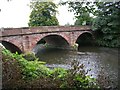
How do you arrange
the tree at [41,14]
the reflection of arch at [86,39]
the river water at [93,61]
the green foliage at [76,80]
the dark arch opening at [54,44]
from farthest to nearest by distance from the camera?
the tree at [41,14] → the reflection of arch at [86,39] → the dark arch opening at [54,44] → the river water at [93,61] → the green foliage at [76,80]

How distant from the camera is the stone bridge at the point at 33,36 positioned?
60.2ft

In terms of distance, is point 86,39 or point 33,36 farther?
point 86,39

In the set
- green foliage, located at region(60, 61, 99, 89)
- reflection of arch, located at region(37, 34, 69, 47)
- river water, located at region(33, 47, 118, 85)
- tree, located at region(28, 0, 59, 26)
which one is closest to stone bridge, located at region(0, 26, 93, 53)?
reflection of arch, located at region(37, 34, 69, 47)

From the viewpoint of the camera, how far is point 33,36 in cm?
2094

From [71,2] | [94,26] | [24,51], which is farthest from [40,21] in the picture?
[71,2]

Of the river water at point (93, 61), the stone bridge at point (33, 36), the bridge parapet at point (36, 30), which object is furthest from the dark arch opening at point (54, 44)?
the river water at point (93, 61)

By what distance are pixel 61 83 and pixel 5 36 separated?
13.9 meters

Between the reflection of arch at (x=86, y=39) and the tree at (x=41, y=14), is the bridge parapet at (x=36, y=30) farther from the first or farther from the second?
the tree at (x=41, y=14)

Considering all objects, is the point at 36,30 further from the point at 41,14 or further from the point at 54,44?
the point at 41,14

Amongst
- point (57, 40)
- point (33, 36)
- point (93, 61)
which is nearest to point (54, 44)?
point (57, 40)

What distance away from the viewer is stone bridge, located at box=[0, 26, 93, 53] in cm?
1836

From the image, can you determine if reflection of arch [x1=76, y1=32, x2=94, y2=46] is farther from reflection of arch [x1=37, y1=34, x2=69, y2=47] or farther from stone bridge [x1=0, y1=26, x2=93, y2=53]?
reflection of arch [x1=37, y1=34, x2=69, y2=47]

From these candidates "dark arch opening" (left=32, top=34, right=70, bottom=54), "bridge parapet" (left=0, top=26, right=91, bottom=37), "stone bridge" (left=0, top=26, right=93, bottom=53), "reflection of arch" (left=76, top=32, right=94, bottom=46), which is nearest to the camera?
"bridge parapet" (left=0, top=26, right=91, bottom=37)

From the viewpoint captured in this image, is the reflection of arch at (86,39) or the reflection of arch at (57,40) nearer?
the reflection of arch at (57,40)
